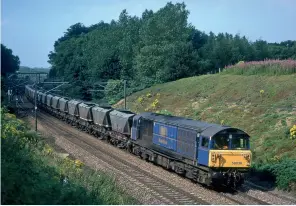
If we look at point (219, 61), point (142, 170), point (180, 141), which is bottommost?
point (142, 170)

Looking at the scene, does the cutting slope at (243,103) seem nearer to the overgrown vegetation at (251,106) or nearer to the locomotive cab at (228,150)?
the overgrown vegetation at (251,106)

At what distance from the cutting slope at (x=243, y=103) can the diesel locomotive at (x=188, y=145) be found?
5.07 metres

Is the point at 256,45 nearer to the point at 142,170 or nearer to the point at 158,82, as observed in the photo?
the point at 158,82

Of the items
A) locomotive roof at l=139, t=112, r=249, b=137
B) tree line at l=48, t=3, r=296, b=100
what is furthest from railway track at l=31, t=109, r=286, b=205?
tree line at l=48, t=3, r=296, b=100

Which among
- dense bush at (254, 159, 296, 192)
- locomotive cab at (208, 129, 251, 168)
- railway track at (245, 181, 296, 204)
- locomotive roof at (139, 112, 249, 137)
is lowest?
railway track at (245, 181, 296, 204)

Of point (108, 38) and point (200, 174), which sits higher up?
point (108, 38)

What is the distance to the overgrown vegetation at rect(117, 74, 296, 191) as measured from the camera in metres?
27.2

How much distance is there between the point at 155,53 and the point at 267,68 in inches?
855

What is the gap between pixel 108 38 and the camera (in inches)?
3223

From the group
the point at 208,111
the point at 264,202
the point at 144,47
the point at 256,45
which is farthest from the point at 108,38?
the point at 264,202

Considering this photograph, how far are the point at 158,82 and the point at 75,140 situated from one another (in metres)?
26.3

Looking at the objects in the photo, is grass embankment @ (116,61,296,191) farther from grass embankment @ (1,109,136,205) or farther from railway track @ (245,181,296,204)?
grass embankment @ (1,109,136,205)

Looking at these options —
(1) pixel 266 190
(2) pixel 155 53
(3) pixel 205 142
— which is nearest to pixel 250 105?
(1) pixel 266 190

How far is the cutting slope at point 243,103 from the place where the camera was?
29.8m
